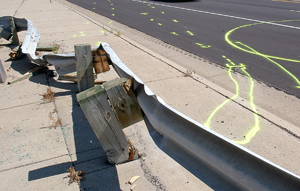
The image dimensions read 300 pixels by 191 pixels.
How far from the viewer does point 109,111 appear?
2.63 meters

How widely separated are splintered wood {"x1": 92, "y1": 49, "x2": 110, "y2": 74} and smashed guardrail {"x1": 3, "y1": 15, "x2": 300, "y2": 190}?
2.00 meters

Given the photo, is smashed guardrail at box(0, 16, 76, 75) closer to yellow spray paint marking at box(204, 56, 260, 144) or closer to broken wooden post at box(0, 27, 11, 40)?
broken wooden post at box(0, 27, 11, 40)

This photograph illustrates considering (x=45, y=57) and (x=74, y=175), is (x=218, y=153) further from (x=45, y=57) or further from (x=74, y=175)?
(x=45, y=57)

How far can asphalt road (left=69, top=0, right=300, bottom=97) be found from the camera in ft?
19.4

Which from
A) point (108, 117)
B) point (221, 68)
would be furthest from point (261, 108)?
point (108, 117)

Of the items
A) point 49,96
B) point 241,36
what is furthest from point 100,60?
point 241,36

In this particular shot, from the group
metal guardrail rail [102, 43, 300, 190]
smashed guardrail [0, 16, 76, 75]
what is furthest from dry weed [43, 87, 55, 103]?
metal guardrail rail [102, 43, 300, 190]

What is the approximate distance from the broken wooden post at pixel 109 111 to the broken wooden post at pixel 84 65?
5.25ft

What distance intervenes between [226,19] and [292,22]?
2684 mm

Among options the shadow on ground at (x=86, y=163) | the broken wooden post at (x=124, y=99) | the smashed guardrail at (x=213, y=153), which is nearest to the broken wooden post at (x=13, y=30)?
the shadow on ground at (x=86, y=163)

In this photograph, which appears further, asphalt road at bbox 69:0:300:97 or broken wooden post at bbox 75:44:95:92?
asphalt road at bbox 69:0:300:97

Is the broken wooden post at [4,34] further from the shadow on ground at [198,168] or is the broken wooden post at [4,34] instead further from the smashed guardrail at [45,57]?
the shadow on ground at [198,168]

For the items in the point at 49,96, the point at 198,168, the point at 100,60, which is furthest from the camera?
the point at 49,96

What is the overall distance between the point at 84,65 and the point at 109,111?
1.82m
